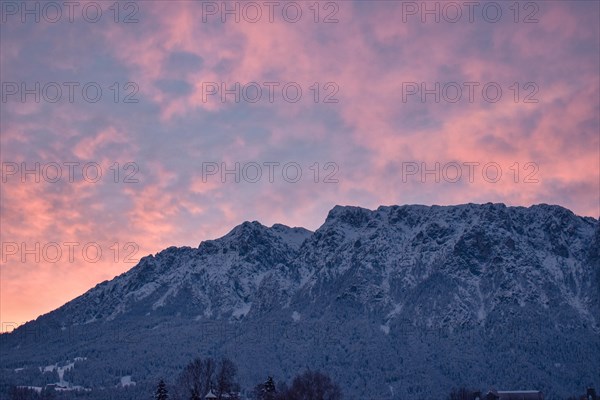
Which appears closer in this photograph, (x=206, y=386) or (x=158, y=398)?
(x=158, y=398)

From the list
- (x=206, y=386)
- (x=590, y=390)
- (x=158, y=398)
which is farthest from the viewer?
(x=590, y=390)

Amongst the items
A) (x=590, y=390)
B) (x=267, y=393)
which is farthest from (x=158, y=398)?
(x=590, y=390)

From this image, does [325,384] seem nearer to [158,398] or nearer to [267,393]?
[267,393]

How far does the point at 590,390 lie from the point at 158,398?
97092 mm

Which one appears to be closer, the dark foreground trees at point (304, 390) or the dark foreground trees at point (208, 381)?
the dark foreground trees at point (304, 390)

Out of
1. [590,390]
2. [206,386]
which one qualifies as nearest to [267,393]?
[206,386]

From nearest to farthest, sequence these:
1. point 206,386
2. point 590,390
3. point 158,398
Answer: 1. point 158,398
2. point 206,386
3. point 590,390

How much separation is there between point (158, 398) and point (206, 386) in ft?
70.3

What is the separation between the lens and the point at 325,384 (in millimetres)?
176125

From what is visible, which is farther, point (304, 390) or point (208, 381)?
point (208, 381)

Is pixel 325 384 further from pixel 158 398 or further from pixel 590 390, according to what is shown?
pixel 590 390

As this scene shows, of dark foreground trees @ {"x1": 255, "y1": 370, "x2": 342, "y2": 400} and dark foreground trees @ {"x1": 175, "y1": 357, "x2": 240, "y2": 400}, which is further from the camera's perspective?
dark foreground trees @ {"x1": 175, "y1": 357, "x2": 240, "y2": 400}

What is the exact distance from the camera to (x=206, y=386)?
569 ft

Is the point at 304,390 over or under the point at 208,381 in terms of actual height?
under
